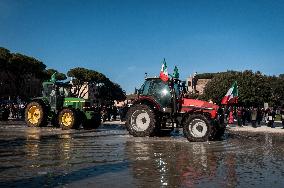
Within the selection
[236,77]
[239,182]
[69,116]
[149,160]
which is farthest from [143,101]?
[236,77]

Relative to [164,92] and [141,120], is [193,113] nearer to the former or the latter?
[164,92]

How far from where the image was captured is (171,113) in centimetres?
1648

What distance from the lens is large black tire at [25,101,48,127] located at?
73.0ft

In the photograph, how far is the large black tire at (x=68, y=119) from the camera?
830 inches

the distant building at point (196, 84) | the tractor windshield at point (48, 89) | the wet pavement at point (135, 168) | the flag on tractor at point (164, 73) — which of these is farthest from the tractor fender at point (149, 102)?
the distant building at point (196, 84)

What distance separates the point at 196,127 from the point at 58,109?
10027mm

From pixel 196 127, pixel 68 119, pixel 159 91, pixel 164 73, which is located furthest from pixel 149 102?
pixel 68 119

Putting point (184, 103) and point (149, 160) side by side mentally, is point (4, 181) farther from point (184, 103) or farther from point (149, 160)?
point (184, 103)

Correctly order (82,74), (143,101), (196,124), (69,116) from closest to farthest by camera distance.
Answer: (196,124), (143,101), (69,116), (82,74)

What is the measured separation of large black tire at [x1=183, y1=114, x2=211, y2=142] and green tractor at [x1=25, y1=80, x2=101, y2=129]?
25.6 ft

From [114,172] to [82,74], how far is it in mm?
81175

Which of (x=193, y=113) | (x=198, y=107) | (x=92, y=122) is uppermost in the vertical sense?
(x=198, y=107)

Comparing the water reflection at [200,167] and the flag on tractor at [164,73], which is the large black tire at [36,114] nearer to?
the flag on tractor at [164,73]

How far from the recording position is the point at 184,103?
16.4 meters
